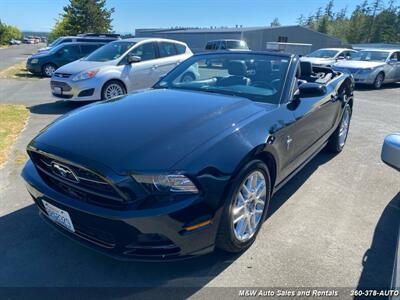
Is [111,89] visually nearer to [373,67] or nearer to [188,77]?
[188,77]

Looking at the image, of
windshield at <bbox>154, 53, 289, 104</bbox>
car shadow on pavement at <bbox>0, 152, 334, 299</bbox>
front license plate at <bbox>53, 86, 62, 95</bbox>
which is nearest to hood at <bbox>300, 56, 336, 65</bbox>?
front license plate at <bbox>53, 86, 62, 95</bbox>

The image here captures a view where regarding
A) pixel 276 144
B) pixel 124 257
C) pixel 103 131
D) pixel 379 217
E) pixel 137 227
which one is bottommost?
pixel 379 217

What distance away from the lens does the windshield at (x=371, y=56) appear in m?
13.9

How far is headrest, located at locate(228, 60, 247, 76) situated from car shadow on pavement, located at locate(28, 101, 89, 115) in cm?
518

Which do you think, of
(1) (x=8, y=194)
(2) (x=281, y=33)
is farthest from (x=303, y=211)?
(2) (x=281, y=33)

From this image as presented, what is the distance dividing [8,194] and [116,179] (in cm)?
228

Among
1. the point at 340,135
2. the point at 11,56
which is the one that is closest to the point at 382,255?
the point at 340,135

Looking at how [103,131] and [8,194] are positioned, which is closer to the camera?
[103,131]

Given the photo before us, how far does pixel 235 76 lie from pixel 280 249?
6.26 ft

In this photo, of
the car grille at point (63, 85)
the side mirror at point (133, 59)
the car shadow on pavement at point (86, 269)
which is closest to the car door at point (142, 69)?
the side mirror at point (133, 59)

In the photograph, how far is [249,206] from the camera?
2.67 meters

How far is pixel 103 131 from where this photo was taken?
2506 millimetres

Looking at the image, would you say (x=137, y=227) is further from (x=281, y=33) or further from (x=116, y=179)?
(x=281, y=33)

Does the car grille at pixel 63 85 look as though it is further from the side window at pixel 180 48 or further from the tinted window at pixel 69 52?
the tinted window at pixel 69 52
